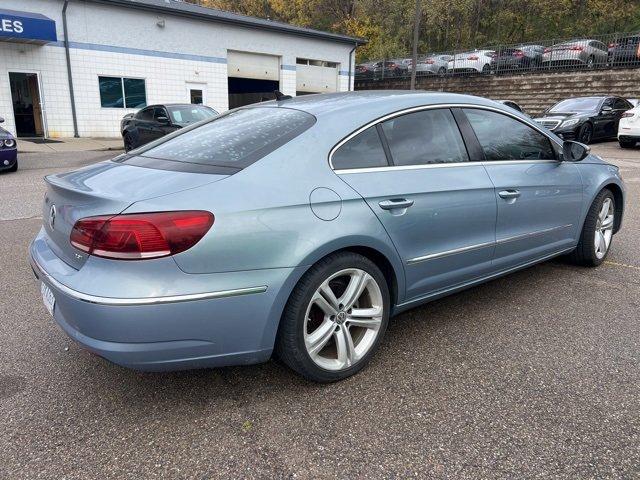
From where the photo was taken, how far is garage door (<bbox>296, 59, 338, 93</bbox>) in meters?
26.6

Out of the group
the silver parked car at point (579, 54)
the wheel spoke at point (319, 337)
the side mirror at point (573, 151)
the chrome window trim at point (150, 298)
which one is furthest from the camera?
the silver parked car at point (579, 54)

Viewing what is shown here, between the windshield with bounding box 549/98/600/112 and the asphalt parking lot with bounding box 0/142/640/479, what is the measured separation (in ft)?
48.3

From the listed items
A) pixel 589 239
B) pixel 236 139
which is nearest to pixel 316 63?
pixel 589 239

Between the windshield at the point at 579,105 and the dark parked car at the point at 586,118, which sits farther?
the windshield at the point at 579,105

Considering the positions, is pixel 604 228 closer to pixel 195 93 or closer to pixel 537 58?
pixel 195 93

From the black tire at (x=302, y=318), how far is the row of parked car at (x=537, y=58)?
24.6 metres

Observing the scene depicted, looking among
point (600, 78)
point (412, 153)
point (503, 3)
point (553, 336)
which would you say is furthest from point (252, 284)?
point (503, 3)

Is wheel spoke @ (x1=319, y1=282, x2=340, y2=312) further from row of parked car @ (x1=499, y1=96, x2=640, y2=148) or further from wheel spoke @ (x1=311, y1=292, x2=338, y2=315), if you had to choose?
row of parked car @ (x1=499, y1=96, x2=640, y2=148)

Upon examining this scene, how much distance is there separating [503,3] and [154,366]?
4577cm

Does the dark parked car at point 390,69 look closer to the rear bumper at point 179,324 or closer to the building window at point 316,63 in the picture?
the building window at point 316,63

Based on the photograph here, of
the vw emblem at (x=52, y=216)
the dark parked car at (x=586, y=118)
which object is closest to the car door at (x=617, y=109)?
the dark parked car at (x=586, y=118)

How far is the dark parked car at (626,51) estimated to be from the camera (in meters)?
22.0

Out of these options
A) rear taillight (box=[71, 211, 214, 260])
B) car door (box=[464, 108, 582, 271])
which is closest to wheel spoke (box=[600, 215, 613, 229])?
car door (box=[464, 108, 582, 271])

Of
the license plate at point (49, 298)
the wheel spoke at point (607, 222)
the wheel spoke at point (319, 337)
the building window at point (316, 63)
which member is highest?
the building window at point (316, 63)
